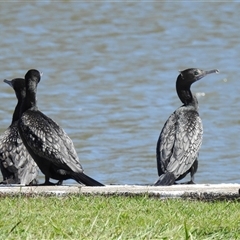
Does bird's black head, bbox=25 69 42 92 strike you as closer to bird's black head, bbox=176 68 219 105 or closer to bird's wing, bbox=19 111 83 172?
bird's wing, bbox=19 111 83 172

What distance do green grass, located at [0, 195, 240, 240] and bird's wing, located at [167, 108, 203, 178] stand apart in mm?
1753

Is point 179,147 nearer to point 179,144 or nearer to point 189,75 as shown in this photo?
point 179,144

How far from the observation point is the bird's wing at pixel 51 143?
9961 mm

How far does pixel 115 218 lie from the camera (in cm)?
715

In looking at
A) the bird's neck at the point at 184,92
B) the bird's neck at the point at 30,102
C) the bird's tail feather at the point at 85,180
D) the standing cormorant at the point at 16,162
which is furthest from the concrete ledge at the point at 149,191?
the bird's neck at the point at 184,92

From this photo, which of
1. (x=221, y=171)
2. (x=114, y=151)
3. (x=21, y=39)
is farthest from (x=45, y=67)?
(x=221, y=171)

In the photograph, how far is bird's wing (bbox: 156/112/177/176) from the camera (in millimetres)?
10312

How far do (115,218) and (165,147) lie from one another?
3.36 metres

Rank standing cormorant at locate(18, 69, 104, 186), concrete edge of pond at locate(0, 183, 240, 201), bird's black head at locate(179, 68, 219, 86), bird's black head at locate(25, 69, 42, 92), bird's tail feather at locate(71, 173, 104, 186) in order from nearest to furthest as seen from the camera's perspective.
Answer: concrete edge of pond at locate(0, 183, 240, 201) → bird's tail feather at locate(71, 173, 104, 186) → standing cormorant at locate(18, 69, 104, 186) → bird's black head at locate(25, 69, 42, 92) → bird's black head at locate(179, 68, 219, 86)

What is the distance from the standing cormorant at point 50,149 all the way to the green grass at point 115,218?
135cm

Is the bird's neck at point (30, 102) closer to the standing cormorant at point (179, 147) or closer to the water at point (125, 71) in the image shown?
the standing cormorant at point (179, 147)

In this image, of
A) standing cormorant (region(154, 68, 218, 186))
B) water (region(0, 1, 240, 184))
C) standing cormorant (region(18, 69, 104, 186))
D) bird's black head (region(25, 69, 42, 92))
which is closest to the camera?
standing cormorant (region(18, 69, 104, 186))

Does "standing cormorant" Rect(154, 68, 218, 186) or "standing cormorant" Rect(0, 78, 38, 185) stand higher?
"standing cormorant" Rect(154, 68, 218, 186)

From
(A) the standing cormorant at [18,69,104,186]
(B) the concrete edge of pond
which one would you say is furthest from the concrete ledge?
(A) the standing cormorant at [18,69,104,186]
